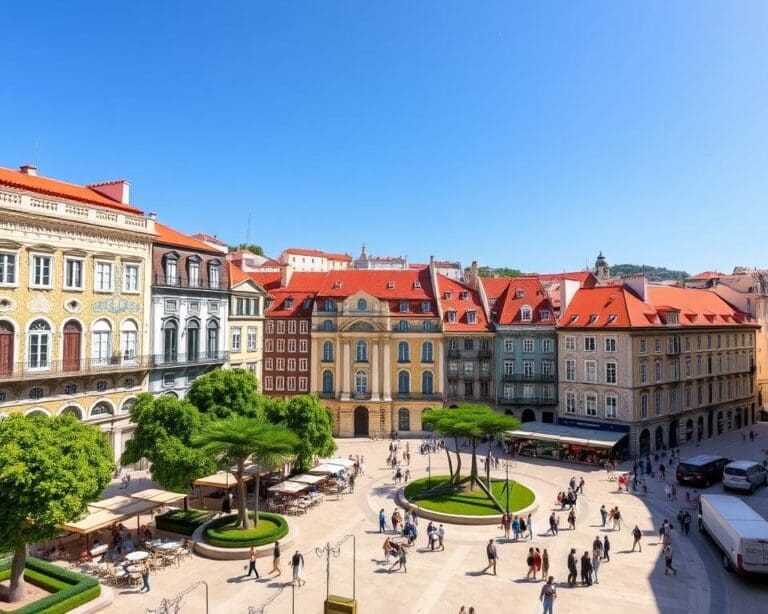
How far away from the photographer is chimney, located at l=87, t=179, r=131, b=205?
47.0 metres

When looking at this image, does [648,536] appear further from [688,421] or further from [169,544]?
[688,421]

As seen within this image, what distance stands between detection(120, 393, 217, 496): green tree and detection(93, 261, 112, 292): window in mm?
10571

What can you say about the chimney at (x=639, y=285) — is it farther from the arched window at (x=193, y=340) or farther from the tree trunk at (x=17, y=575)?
the tree trunk at (x=17, y=575)

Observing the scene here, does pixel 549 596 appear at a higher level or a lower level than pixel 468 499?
higher

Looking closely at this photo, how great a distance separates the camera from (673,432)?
58000 millimetres

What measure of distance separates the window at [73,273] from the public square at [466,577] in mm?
20771

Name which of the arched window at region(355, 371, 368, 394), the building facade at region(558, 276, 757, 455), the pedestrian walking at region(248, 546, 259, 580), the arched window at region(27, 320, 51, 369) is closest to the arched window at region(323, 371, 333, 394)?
the arched window at region(355, 371, 368, 394)

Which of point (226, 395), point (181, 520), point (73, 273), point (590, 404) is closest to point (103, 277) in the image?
point (73, 273)

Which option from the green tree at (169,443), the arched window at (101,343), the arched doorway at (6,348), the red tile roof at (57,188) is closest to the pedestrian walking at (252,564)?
the green tree at (169,443)

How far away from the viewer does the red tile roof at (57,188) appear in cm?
3764

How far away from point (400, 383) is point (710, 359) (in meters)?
34.4

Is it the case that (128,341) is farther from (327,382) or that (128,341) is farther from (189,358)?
(327,382)

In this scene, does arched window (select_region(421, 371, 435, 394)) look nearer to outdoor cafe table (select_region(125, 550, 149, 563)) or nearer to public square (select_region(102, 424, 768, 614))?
public square (select_region(102, 424, 768, 614))

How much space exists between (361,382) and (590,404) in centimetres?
2431
